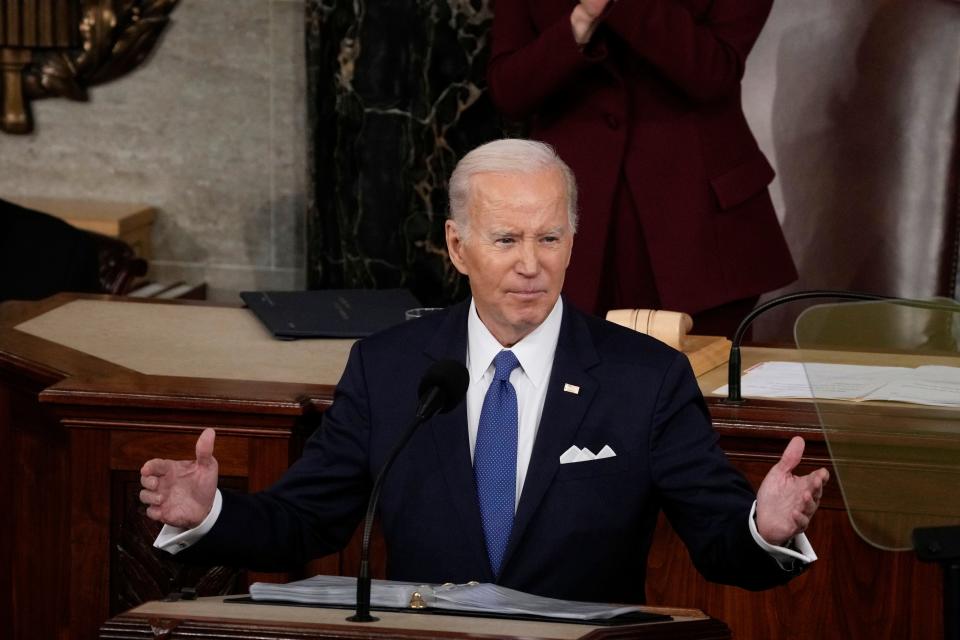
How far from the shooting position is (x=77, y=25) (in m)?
5.84

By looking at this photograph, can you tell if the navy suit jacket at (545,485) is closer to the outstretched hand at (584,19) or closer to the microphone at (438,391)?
the microphone at (438,391)

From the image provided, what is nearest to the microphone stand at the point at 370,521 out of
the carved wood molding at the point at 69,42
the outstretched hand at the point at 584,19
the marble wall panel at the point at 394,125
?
the outstretched hand at the point at 584,19

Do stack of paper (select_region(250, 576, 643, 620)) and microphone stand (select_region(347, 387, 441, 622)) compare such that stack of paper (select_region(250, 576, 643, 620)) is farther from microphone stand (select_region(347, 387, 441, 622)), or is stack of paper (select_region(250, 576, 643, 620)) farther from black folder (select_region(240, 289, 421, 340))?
black folder (select_region(240, 289, 421, 340))

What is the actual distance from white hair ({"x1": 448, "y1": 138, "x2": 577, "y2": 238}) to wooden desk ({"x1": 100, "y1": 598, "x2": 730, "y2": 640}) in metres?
0.79

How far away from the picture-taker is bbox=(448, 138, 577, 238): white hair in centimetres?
248

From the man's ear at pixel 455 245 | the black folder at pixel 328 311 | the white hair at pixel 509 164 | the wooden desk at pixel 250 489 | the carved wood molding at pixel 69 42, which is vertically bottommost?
the wooden desk at pixel 250 489

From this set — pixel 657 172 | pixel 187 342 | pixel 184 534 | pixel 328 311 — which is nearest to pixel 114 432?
pixel 187 342

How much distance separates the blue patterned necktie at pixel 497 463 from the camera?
2.48 meters

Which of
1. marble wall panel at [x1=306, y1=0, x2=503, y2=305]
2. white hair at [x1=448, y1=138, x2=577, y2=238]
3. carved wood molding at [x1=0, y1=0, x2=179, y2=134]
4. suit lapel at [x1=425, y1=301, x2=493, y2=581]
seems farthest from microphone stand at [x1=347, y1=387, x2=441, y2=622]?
carved wood molding at [x1=0, y1=0, x2=179, y2=134]

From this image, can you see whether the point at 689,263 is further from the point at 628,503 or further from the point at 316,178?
the point at 316,178

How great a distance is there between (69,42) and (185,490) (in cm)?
387

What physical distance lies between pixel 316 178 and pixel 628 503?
2.99 metres

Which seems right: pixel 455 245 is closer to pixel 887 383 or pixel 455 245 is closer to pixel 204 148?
pixel 887 383

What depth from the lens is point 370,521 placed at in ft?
6.57
